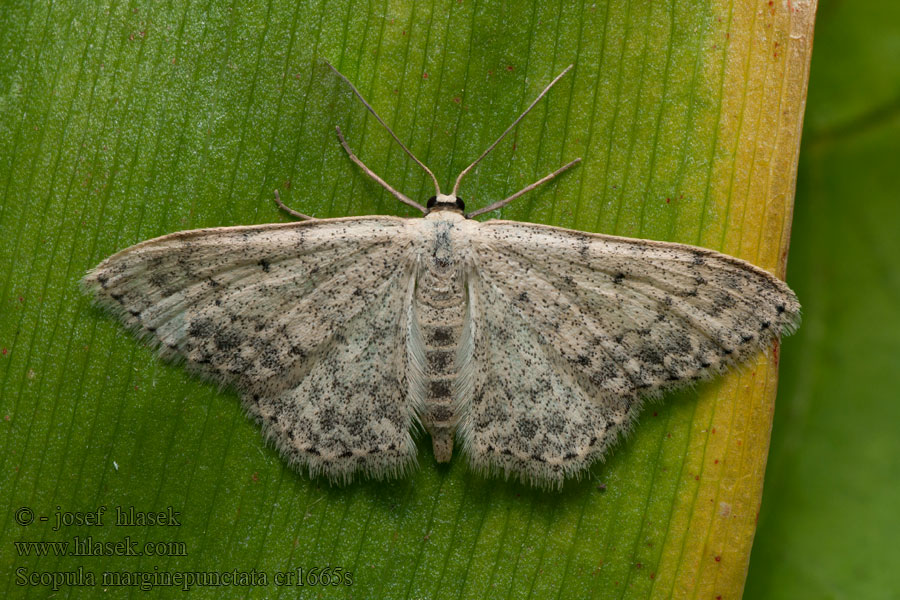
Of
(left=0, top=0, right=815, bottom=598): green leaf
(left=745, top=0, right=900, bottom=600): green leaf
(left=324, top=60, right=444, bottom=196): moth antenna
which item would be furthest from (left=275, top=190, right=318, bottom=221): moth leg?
(left=745, top=0, right=900, bottom=600): green leaf

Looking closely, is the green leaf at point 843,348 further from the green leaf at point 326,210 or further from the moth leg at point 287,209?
the moth leg at point 287,209

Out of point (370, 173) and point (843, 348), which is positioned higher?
point (370, 173)

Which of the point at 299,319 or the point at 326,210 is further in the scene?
the point at 326,210

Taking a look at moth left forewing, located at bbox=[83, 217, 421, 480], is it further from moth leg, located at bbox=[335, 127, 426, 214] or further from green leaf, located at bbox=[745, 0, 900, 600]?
green leaf, located at bbox=[745, 0, 900, 600]

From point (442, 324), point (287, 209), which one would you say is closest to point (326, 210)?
point (287, 209)

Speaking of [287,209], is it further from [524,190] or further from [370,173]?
[524,190]

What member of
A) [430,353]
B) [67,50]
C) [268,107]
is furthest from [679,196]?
[67,50]

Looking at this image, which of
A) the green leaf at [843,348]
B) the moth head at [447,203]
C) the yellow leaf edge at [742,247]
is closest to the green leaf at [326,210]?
the yellow leaf edge at [742,247]
